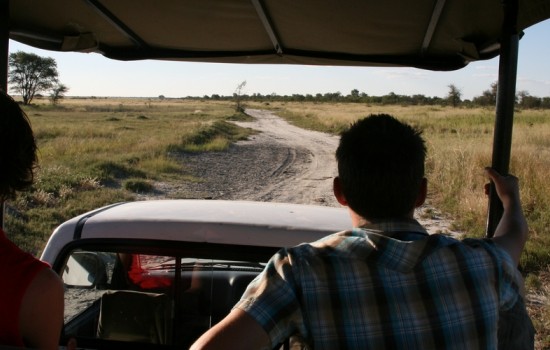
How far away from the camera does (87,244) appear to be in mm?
2396

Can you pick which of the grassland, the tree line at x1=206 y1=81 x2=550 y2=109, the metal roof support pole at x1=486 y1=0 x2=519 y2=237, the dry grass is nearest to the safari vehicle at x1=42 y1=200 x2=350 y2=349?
the metal roof support pole at x1=486 y1=0 x2=519 y2=237

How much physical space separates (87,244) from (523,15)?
205cm

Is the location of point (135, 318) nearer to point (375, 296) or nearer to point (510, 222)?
point (375, 296)

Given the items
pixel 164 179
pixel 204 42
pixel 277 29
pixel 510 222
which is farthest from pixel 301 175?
pixel 510 222

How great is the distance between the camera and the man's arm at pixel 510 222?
4.88ft

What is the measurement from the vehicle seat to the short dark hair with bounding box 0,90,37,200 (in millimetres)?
964

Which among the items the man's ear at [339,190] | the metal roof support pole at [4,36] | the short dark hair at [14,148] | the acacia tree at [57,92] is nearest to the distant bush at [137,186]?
the metal roof support pole at [4,36]

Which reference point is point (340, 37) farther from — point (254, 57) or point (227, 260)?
point (227, 260)

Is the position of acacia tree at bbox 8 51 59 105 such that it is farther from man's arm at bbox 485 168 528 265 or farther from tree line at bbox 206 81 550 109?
man's arm at bbox 485 168 528 265

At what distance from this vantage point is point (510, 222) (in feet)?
5.32

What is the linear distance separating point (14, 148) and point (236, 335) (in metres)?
0.79

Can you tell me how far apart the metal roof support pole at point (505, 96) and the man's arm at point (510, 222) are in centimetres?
36

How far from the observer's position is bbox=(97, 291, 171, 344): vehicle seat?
7.57 feet

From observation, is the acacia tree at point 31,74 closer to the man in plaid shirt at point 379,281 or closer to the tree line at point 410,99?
the tree line at point 410,99
